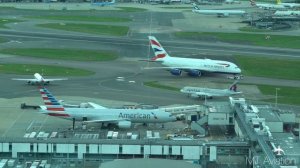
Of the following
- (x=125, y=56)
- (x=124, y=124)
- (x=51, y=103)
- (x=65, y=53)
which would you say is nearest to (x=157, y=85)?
(x=124, y=124)

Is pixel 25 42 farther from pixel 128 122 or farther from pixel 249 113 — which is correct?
pixel 249 113

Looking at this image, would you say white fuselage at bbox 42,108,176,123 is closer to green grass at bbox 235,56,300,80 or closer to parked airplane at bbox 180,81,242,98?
parked airplane at bbox 180,81,242,98

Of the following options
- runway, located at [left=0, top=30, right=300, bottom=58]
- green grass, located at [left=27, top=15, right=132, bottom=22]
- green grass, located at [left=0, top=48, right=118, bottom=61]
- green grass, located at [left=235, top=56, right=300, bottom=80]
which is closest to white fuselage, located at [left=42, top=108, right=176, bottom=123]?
green grass, located at [left=235, top=56, right=300, bottom=80]

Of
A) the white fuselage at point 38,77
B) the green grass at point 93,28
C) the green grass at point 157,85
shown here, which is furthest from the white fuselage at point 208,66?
the green grass at point 93,28

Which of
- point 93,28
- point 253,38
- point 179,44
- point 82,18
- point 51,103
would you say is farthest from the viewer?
point 82,18

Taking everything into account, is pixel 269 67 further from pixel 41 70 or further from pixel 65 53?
pixel 41 70
